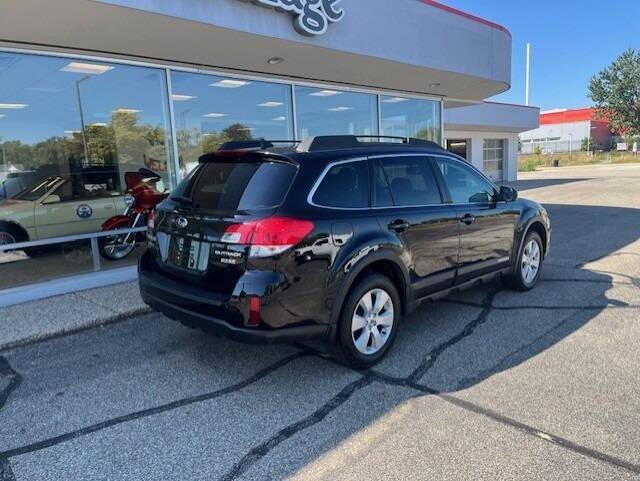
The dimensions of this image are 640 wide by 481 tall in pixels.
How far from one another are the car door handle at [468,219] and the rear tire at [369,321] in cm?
122

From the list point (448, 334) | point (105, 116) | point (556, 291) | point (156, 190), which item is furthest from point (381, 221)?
point (105, 116)

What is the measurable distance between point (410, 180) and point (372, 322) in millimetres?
1413

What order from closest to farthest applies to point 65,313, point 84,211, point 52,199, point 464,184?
point 464,184 < point 65,313 < point 52,199 < point 84,211

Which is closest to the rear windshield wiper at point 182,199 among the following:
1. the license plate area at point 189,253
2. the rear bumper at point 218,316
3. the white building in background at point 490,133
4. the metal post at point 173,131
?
the license plate area at point 189,253

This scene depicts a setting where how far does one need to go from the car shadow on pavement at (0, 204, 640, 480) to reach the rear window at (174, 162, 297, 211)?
139 centimetres

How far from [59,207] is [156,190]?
1.53 meters

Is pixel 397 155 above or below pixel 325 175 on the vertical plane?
above

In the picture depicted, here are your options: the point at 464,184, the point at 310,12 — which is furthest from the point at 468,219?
the point at 310,12

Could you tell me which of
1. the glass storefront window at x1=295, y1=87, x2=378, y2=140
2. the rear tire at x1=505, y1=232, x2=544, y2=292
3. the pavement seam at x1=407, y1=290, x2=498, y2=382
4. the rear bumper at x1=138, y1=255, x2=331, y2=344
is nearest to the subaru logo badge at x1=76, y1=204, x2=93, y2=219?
the glass storefront window at x1=295, y1=87, x2=378, y2=140

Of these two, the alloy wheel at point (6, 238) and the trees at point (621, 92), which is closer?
the alloy wheel at point (6, 238)

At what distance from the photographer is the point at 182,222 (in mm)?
3828

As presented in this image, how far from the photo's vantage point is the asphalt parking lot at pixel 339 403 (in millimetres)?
2777

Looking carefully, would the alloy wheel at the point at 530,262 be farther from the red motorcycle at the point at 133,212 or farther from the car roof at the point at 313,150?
the red motorcycle at the point at 133,212

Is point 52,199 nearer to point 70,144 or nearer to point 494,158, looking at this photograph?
point 70,144
